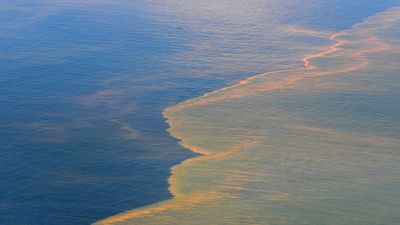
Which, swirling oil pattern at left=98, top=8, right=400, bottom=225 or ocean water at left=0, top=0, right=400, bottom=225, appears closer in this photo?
swirling oil pattern at left=98, top=8, right=400, bottom=225

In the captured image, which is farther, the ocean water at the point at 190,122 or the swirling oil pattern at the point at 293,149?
the ocean water at the point at 190,122

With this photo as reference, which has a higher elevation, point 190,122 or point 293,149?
point 190,122

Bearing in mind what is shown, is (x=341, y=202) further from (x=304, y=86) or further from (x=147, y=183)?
(x=304, y=86)

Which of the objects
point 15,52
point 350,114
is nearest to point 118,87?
point 15,52

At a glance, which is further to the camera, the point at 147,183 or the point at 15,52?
the point at 15,52
